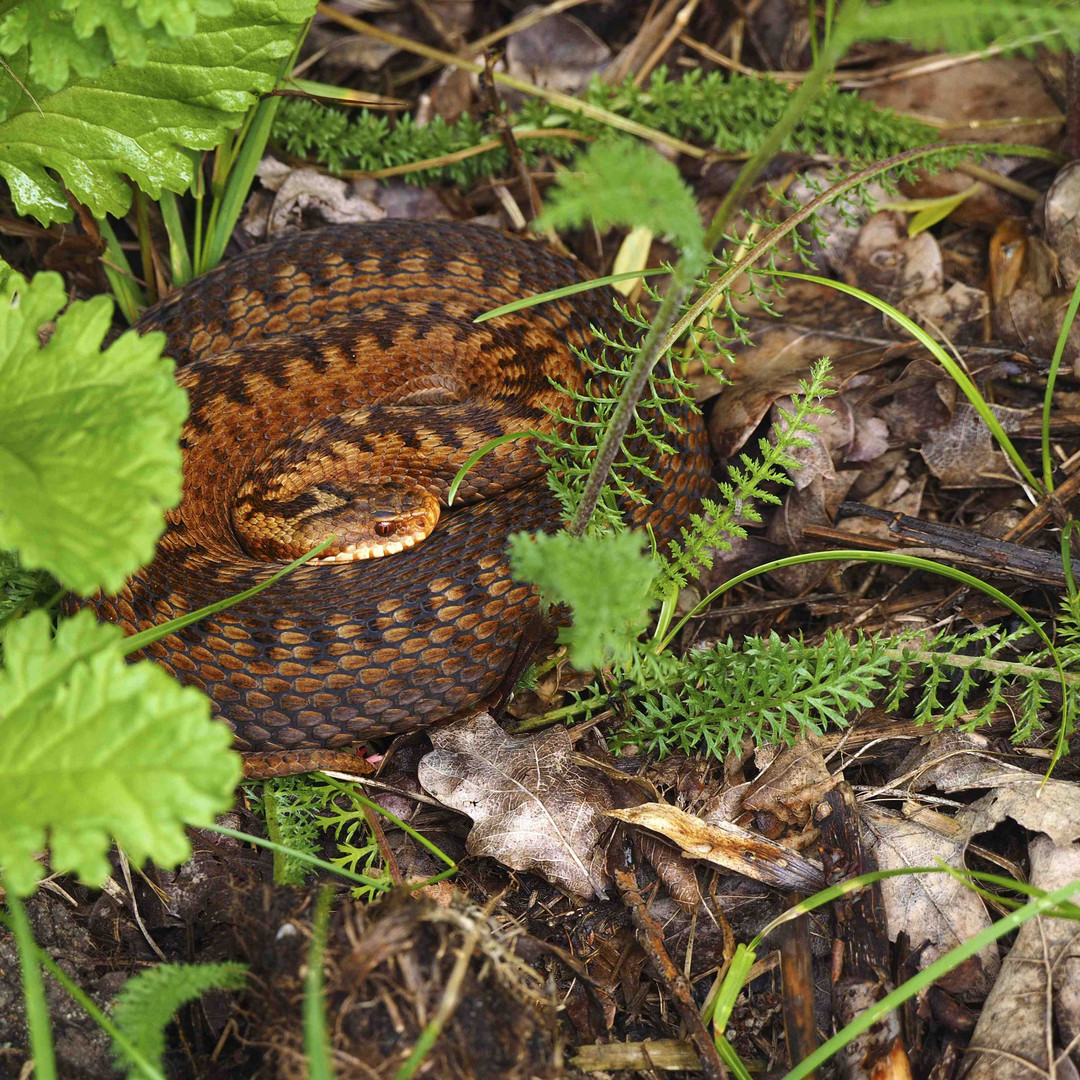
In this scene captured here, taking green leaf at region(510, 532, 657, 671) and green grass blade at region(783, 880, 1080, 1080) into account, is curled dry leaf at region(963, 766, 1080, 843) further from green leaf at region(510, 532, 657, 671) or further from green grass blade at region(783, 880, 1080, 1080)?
green leaf at region(510, 532, 657, 671)

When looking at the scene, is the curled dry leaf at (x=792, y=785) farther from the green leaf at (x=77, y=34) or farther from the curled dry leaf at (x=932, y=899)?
the green leaf at (x=77, y=34)

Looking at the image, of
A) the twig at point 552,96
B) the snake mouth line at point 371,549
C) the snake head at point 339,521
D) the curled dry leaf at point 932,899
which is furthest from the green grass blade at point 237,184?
the curled dry leaf at point 932,899

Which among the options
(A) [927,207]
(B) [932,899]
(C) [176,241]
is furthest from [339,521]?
(A) [927,207]

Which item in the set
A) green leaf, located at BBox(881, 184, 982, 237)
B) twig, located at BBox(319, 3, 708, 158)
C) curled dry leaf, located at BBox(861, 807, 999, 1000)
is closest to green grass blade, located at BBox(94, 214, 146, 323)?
twig, located at BBox(319, 3, 708, 158)

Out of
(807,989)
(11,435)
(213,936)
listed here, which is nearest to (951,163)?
(807,989)

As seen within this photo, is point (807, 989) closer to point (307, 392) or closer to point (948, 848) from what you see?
point (948, 848)

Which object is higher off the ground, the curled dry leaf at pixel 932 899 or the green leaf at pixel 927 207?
the green leaf at pixel 927 207
